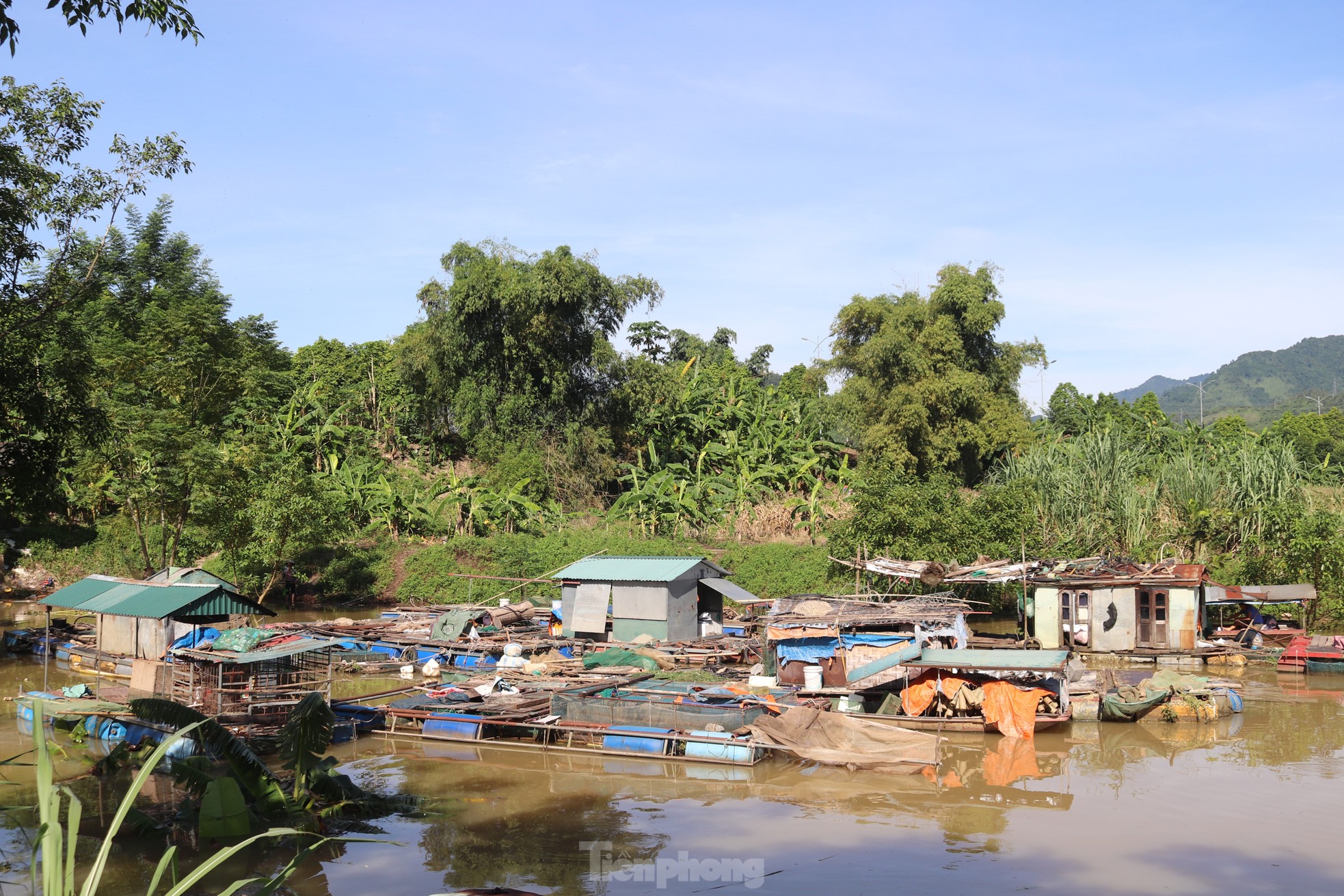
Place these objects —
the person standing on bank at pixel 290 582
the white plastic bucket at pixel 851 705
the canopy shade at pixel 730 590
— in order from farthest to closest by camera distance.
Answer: the person standing on bank at pixel 290 582 < the canopy shade at pixel 730 590 < the white plastic bucket at pixel 851 705

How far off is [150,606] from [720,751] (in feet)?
36.8

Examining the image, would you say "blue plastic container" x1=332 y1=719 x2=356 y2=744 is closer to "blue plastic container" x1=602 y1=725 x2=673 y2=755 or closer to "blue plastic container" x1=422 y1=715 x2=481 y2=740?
"blue plastic container" x1=422 y1=715 x2=481 y2=740

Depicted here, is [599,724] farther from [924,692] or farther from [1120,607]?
[1120,607]

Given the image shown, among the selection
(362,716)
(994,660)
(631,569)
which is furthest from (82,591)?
(994,660)

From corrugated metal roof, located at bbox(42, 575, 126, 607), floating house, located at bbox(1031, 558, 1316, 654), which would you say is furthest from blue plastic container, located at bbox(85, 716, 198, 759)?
floating house, located at bbox(1031, 558, 1316, 654)

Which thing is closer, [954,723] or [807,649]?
[954,723]

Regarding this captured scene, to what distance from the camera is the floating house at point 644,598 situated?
79.5 feet

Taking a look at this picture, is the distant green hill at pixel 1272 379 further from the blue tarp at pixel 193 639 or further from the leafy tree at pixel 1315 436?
the blue tarp at pixel 193 639

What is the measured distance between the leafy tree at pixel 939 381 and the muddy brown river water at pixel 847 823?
64.9 ft

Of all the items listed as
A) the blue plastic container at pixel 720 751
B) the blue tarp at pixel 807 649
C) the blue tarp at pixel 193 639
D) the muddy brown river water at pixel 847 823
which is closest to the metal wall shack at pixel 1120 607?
the muddy brown river water at pixel 847 823

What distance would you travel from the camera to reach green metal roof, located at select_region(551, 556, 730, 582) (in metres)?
24.2

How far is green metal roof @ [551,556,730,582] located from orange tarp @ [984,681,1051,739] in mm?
9195

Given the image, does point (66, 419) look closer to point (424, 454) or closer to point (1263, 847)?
point (1263, 847)

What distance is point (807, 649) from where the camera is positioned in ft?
63.1
